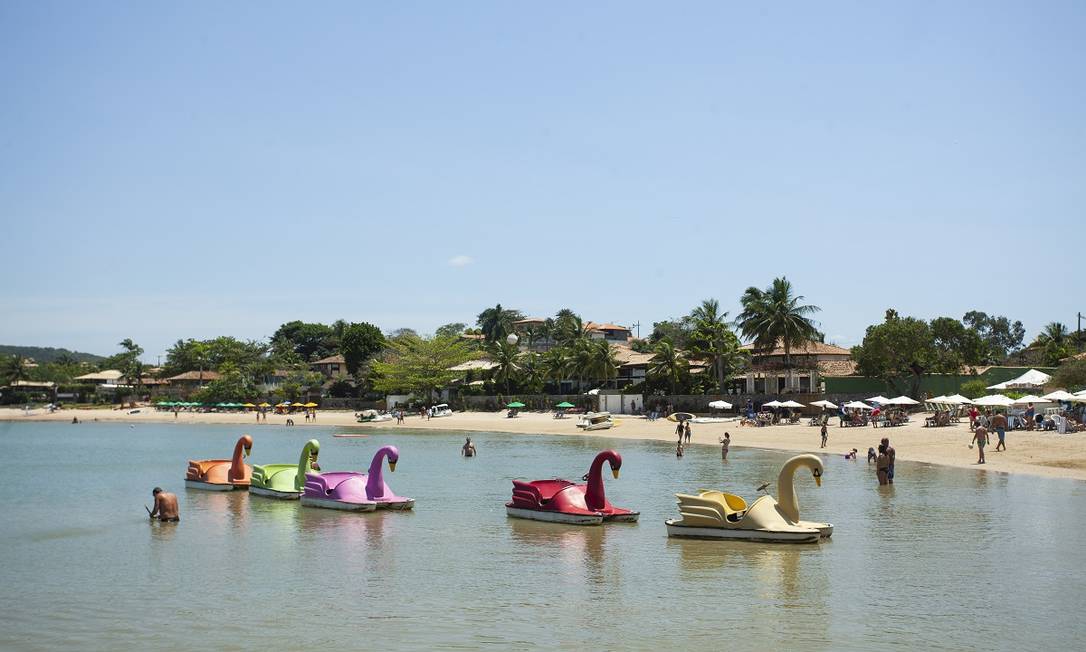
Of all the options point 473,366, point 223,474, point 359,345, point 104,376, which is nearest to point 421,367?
point 473,366

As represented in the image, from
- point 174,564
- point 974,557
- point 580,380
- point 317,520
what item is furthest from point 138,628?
point 580,380

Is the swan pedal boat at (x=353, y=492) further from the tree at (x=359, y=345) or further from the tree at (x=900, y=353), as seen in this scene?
the tree at (x=359, y=345)

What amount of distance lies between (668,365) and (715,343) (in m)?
4.59

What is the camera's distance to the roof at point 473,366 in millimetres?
100188

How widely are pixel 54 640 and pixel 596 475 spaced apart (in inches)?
541

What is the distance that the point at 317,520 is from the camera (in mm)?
25859

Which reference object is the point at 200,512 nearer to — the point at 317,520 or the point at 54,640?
the point at 317,520

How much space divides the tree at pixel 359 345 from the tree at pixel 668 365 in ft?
144

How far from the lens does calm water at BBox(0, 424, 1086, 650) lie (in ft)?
47.5

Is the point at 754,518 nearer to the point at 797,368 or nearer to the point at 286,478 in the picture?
the point at 286,478

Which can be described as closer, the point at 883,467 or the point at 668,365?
the point at 883,467

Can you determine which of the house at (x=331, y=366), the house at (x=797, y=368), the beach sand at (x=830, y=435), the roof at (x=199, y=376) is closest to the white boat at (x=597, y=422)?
the beach sand at (x=830, y=435)

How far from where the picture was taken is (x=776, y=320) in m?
75.1

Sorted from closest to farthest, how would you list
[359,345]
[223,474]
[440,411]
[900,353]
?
[223,474] < [900,353] < [440,411] < [359,345]
